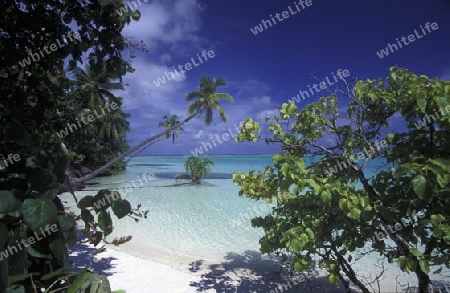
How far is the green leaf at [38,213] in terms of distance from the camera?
2.38 ft

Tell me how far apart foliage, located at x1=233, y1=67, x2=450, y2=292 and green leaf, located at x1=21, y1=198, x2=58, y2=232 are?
1812 millimetres

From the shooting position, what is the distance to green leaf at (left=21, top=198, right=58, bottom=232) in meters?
0.73

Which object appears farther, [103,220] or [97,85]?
[97,85]

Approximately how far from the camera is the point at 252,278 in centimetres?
594

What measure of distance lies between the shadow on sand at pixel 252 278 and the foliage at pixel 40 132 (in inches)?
158

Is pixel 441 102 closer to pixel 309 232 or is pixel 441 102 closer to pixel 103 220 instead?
pixel 309 232

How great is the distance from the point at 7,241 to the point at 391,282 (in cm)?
752

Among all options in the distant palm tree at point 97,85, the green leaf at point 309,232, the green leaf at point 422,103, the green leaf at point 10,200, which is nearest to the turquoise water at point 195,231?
the green leaf at point 309,232

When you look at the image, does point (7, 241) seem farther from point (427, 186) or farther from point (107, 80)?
point (107, 80)

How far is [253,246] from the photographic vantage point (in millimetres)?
8227

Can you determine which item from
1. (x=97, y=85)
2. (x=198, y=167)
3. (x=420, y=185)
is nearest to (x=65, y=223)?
(x=420, y=185)

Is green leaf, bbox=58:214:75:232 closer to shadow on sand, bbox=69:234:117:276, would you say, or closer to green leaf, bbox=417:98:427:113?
green leaf, bbox=417:98:427:113

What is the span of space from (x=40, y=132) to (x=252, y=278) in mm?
5271

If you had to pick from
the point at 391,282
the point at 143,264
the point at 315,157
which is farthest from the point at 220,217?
the point at 315,157
